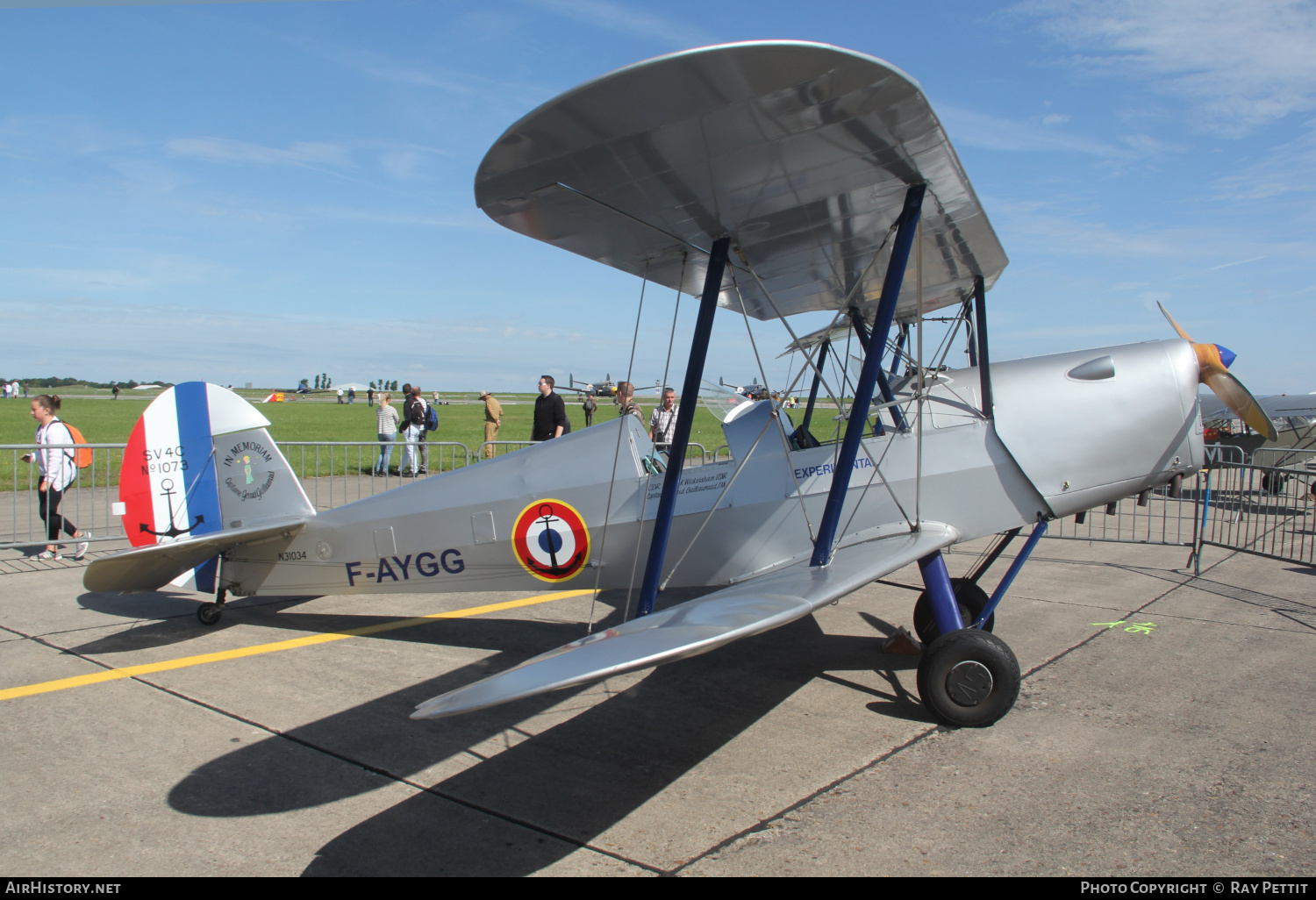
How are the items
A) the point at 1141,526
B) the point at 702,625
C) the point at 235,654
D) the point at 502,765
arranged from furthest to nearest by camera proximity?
A: the point at 1141,526
the point at 235,654
the point at 502,765
the point at 702,625

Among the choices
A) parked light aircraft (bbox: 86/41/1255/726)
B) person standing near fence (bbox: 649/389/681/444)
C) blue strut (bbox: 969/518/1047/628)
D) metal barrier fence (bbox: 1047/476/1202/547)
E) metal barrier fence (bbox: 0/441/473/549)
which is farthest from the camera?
person standing near fence (bbox: 649/389/681/444)

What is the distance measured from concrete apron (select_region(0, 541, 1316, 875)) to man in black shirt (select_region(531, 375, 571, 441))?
5642mm

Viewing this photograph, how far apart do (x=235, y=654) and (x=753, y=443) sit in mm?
3470

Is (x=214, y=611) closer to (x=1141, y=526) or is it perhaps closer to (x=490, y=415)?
(x=490, y=415)

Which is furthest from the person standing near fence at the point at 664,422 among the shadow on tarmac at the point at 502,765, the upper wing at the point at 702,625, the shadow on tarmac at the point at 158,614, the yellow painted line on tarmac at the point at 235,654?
the upper wing at the point at 702,625

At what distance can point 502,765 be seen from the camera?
332 cm

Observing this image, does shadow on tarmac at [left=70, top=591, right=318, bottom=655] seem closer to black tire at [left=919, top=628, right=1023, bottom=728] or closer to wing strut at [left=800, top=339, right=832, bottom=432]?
wing strut at [left=800, top=339, right=832, bottom=432]

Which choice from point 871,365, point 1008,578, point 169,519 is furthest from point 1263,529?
point 169,519

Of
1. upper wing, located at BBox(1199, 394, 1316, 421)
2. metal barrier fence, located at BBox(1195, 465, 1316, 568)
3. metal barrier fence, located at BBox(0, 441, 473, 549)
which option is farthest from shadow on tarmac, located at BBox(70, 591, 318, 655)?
upper wing, located at BBox(1199, 394, 1316, 421)

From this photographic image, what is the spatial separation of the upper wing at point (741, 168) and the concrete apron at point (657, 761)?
7.59 ft

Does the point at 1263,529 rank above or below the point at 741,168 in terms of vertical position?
below

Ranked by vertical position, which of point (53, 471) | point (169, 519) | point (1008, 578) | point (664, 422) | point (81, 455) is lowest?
point (1008, 578)

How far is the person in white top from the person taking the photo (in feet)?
24.3

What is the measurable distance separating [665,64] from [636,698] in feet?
10.0
